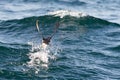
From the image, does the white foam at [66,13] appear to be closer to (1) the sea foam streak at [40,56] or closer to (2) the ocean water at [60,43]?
(2) the ocean water at [60,43]

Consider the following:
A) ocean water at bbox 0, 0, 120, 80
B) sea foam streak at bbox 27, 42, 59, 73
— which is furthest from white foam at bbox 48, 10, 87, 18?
sea foam streak at bbox 27, 42, 59, 73

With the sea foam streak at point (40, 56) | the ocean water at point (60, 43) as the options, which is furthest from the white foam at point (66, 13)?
the sea foam streak at point (40, 56)

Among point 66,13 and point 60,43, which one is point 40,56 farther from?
point 66,13

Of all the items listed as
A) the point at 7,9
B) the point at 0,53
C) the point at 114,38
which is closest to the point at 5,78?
the point at 0,53

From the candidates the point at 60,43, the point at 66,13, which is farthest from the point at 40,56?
the point at 66,13

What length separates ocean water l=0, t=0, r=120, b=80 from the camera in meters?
17.7

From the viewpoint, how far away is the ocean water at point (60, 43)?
58.1 ft

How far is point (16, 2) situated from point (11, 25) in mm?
8482

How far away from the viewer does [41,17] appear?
26.3 m

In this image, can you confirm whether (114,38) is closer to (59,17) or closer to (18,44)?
(59,17)

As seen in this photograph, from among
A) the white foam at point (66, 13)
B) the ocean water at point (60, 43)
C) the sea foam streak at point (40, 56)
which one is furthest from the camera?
the white foam at point (66, 13)

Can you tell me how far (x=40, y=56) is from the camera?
62.4 feet

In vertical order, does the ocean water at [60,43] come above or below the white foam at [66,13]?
below

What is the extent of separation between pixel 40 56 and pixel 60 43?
2936 millimetres
